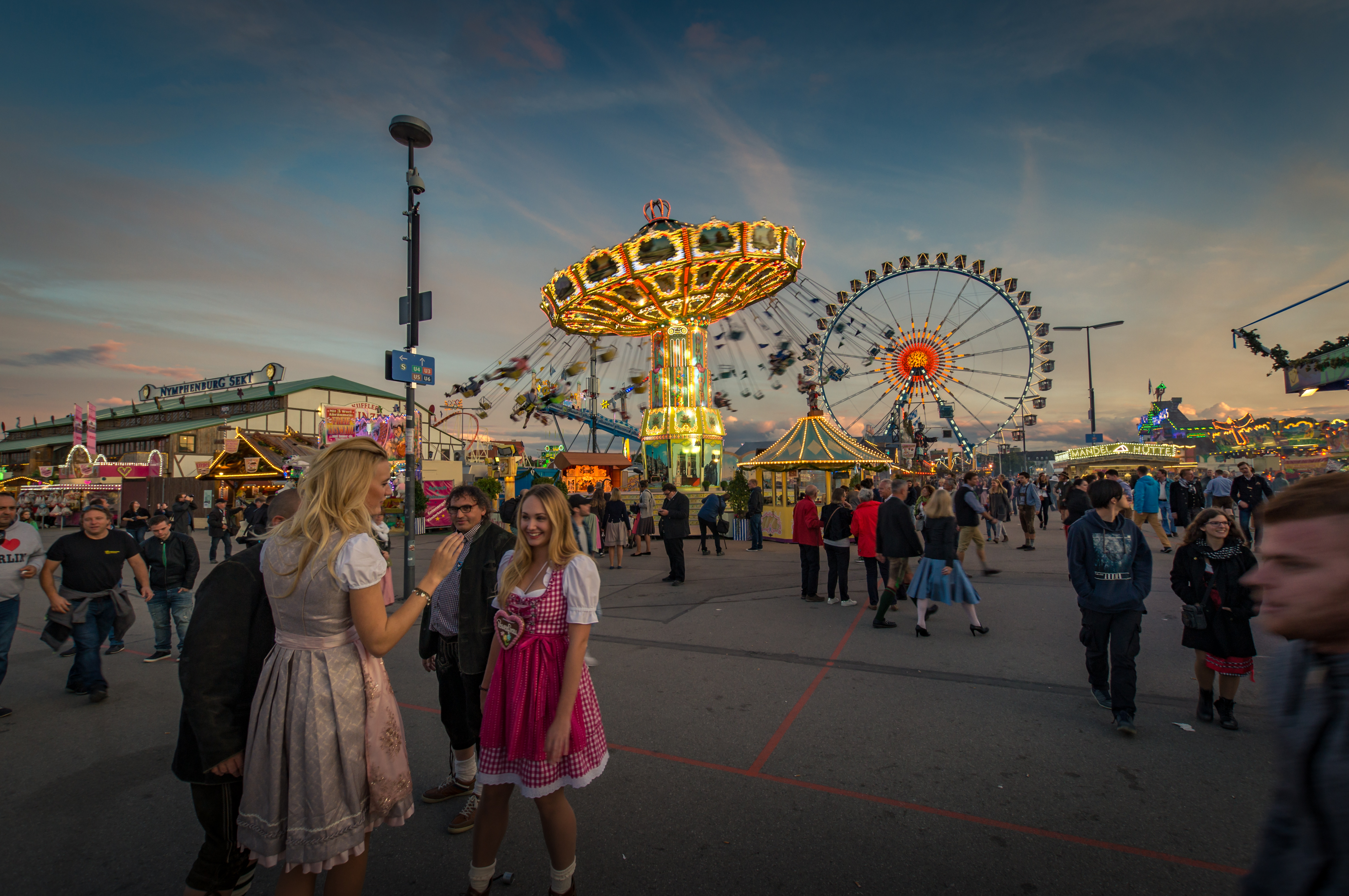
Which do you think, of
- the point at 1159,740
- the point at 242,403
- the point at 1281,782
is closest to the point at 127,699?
the point at 1281,782

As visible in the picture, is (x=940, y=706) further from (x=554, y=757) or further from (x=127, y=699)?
(x=127, y=699)

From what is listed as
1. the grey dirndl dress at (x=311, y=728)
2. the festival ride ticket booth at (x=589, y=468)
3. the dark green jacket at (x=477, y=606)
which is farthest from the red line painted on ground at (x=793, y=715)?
the festival ride ticket booth at (x=589, y=468)

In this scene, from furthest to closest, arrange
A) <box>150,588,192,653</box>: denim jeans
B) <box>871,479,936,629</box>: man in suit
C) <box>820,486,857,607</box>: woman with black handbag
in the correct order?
<box>820,486,857,607</box>: woman with black handbag
<box>871,479,936,629</box>: man in suit
<box>150,588,192,653</box>: denim jeans

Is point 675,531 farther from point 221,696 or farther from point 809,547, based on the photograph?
point 221,696

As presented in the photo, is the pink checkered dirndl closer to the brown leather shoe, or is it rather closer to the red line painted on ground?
the brown leather shoe

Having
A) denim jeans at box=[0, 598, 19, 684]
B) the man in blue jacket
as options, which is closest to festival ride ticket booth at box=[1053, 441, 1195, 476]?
the man in blue jacket

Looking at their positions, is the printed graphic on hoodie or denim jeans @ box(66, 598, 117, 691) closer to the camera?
the printed graphic on hoodie

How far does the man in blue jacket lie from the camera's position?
11.7m

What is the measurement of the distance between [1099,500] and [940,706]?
1.85m

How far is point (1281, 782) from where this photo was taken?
118 centimetres

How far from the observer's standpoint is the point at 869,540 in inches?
317

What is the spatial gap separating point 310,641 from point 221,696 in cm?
34

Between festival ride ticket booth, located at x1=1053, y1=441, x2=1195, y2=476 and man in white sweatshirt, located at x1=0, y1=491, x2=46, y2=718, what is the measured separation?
33.6 metres

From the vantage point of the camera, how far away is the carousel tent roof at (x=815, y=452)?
18469 millimetres
